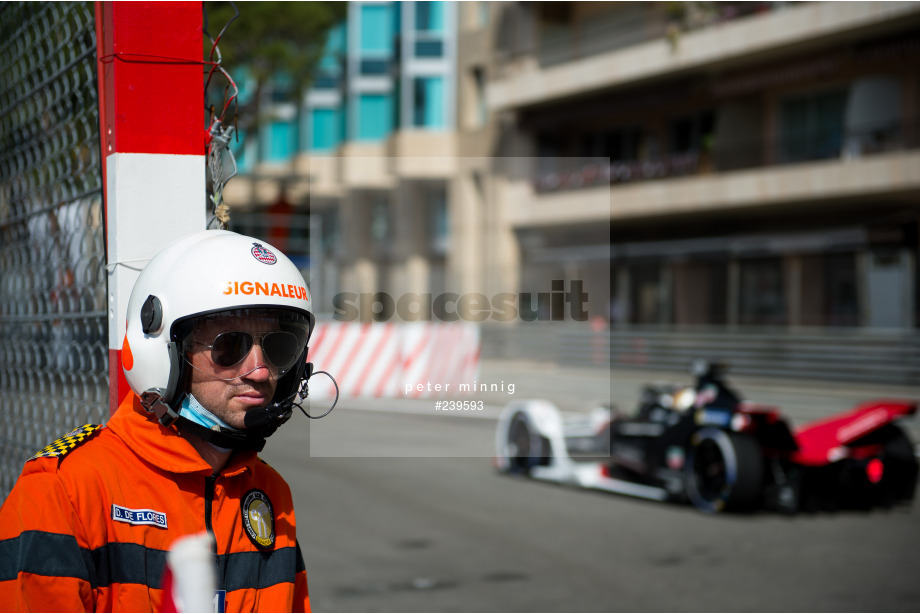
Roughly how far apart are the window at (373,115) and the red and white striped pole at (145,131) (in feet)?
122

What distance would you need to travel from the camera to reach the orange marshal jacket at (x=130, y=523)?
5.61 ft

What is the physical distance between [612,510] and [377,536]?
2.07 m

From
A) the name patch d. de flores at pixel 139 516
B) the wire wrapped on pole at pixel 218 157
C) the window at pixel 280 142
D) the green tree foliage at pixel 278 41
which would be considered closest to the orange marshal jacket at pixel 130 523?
the name patch d. de flores at pixel 139 516

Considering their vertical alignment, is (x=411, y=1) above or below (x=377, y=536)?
above

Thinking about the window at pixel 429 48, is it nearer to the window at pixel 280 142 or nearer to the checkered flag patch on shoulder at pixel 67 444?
the window at pixel 280 142

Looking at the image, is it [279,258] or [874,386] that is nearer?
[279,258]

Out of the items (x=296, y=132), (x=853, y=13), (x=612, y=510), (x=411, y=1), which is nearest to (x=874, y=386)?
(x=853, y=13)

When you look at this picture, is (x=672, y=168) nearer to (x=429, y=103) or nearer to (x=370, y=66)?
(x=429, y=103)

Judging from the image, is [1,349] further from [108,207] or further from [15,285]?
[108,207]

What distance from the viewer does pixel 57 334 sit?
3.00 m

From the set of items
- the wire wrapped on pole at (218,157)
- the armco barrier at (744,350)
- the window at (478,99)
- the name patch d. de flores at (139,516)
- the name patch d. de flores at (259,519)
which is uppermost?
the window at (478,99)

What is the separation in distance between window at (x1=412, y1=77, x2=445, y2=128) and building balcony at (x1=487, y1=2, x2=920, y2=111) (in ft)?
20.3

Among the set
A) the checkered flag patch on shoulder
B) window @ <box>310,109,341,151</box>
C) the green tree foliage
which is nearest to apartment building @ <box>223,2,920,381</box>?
the green tree foliage

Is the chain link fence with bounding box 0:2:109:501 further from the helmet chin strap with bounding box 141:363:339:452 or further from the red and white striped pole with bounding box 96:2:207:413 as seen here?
the helmet chin strap with bounding box 141:363:339:452
